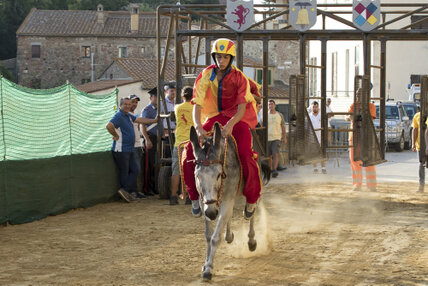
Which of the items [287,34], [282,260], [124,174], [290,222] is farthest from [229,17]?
[282,260]

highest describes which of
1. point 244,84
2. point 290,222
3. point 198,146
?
point 244,84

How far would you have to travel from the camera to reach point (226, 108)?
29.8ft

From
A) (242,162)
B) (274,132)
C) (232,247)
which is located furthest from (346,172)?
(242,162)

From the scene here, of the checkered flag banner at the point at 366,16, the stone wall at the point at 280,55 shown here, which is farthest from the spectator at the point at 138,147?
the stone wall at the point at 280,55

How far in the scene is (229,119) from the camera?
897cm

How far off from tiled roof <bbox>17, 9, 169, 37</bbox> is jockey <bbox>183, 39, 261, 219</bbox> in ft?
268

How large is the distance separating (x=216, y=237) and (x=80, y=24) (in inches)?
3438

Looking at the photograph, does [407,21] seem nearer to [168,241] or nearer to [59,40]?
[168,241]

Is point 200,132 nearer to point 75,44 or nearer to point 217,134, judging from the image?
point 217,134

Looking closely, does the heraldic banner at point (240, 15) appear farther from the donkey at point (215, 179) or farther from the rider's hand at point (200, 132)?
the rider's hand at point (200, 132)

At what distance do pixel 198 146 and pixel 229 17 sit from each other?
8499 mm

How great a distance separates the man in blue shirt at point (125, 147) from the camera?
15.8m

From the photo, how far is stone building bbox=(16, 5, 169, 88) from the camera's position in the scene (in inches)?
3615

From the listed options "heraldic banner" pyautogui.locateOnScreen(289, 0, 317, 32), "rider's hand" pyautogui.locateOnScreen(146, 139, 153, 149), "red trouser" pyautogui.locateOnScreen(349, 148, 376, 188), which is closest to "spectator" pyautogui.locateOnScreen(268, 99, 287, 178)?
"red trouser" pyautogui.locateOnScreen(349, 148, 376, 188)
